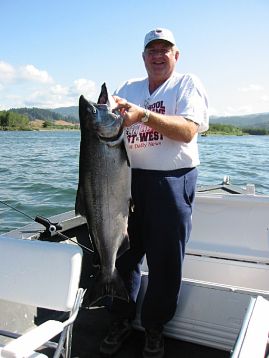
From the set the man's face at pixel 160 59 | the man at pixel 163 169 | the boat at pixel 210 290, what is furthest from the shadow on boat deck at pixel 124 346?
the man's face at pixel 160 59

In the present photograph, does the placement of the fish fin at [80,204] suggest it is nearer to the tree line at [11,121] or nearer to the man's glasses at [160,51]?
the man's glasses at [160,51]

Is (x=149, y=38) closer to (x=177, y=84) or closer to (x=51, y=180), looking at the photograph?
(x=177, y=84)

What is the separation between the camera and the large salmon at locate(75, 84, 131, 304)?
8.53 ft

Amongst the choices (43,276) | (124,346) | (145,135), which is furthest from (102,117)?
(124,346)

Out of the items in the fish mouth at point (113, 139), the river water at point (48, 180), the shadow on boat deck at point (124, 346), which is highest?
the fish mouth at point (113, 139)

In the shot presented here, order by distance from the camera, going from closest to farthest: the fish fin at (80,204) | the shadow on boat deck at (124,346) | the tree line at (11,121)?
the fish fin at (80,204)
the shadow on boat deck at (124,346)
the tree line at (11,121)

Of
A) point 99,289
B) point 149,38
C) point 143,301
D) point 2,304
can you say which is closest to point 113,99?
point 149,38

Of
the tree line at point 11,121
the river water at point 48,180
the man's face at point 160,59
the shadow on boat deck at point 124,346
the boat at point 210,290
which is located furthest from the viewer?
the tree line at point 11,121

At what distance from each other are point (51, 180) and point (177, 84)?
12.2 metres

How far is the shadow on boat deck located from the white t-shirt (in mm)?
1571

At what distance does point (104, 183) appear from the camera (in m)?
2.77

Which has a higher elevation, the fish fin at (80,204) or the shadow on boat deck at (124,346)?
the fish fin at (80,204)

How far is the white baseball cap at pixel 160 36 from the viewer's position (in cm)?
293

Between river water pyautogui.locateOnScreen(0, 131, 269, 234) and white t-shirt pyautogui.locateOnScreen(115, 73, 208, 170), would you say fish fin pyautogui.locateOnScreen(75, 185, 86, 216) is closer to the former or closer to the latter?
white t-shirt pyautogui.locateOnScreen(115, 73, 208, 170)
